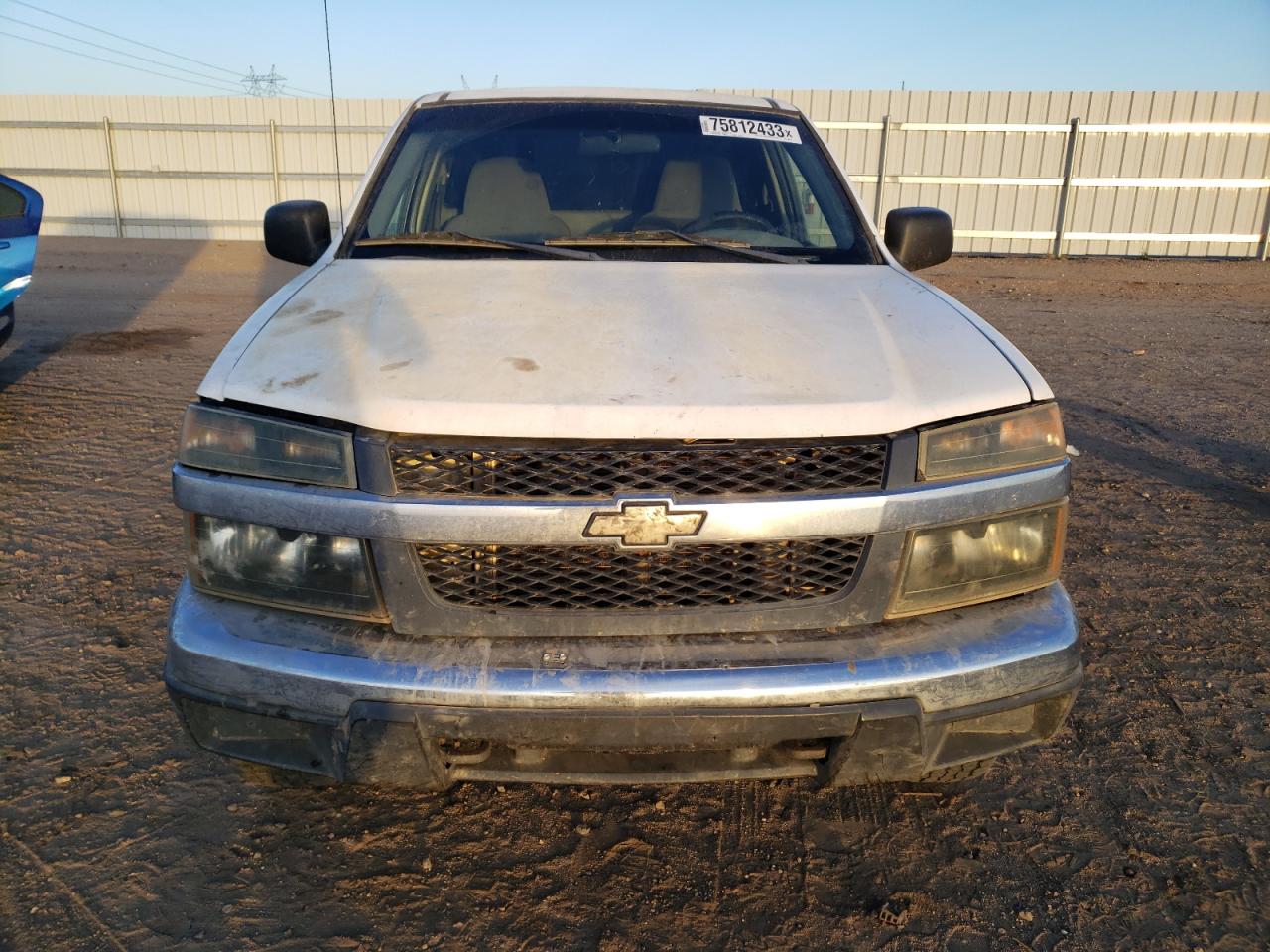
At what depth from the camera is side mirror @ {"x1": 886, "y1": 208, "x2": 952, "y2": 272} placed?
130 inches

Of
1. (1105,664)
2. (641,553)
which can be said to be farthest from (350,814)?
(1105,664)

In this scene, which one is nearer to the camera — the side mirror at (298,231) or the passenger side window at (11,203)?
the side mirror at (298,231)

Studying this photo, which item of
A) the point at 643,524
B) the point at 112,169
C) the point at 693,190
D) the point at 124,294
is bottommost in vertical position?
the point at 124,294

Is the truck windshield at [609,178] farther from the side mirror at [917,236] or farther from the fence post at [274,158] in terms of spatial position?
the fence post at [274,158]

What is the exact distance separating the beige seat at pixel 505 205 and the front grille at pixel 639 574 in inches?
59.8

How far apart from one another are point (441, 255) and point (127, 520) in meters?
2.32

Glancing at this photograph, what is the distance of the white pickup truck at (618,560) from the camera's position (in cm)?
186

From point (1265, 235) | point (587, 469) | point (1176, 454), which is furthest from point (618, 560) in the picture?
point (1265, 235)

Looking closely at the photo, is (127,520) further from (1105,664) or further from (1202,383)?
(1202,383)

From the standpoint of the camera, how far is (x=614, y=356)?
2.11m

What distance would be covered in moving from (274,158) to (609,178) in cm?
1596

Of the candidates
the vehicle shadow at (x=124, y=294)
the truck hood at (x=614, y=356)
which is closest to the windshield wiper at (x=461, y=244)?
the truck hood at (x=614, y=356)

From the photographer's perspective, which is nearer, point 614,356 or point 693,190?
point 614,356

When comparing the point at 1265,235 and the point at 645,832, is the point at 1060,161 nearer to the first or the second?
the point at 1265,235
